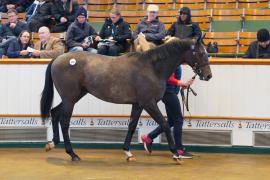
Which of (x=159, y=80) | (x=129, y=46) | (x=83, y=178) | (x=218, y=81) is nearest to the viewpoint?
(x=83, y=178)

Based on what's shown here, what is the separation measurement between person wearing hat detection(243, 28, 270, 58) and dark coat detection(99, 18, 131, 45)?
2.33 m

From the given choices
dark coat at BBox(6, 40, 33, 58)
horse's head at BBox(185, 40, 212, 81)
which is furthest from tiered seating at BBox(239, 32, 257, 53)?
dark coat at BBox(6, 40, 33, 58)

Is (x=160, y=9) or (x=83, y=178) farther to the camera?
(x=160, y=9)

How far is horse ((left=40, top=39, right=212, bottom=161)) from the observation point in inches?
365

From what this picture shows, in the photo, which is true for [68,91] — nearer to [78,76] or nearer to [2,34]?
[78,76]

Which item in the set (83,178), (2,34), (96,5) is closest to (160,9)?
(96,5)

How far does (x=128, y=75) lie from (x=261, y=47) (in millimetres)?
2456

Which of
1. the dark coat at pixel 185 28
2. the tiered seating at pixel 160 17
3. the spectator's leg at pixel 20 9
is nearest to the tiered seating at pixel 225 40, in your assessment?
the tiered seating at pixel 160 17

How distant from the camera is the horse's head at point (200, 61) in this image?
366 inches

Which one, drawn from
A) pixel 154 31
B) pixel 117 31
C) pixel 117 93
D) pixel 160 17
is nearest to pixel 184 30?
pixel 154 31

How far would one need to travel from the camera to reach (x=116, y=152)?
10.4 meters

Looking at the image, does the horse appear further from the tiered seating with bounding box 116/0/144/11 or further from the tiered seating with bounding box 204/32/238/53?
the tiered seating with bounding box 116/0/144/11

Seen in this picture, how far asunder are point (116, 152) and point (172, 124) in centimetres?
113

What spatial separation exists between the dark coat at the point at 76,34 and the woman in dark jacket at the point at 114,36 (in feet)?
0.93
